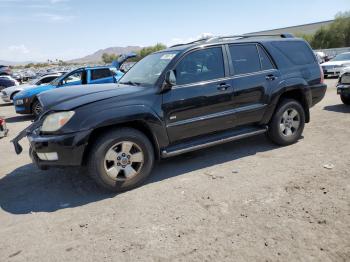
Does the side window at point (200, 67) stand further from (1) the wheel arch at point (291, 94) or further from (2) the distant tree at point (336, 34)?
(2) the distant tree at point (336, 34)

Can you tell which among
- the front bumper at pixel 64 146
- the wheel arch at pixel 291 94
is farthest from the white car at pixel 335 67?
the front bumper at pixel 64 146

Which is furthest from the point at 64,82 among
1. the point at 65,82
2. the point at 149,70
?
the point at 149,70

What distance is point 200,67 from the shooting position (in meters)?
4.71

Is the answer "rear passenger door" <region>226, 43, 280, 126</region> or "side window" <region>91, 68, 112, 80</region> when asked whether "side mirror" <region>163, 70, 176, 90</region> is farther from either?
"side window" <region>91, 68, 112, 80</region>

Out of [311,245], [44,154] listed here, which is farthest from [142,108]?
[311,245]

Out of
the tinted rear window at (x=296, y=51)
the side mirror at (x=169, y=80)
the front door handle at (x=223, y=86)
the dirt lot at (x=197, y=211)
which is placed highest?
→ the tinted rear window at (x=296, y=51)

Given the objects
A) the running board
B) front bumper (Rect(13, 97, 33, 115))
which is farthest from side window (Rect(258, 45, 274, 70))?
front bumper (Rect(13, 97, 33, 115))

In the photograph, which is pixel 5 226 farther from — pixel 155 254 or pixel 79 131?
pixel 155 254

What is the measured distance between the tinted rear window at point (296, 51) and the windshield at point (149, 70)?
2009 millimetres

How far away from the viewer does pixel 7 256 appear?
296 cm

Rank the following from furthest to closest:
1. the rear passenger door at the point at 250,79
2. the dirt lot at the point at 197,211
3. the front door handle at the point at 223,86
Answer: the rear passenger door at the point at 250,79
the front door handle at the point at 223,86
the dirt lot at the point at 197,211

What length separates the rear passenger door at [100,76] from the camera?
460 inches

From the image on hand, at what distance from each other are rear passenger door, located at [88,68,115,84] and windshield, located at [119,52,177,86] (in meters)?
6.57

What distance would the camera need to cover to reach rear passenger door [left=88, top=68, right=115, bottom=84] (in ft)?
38.3
